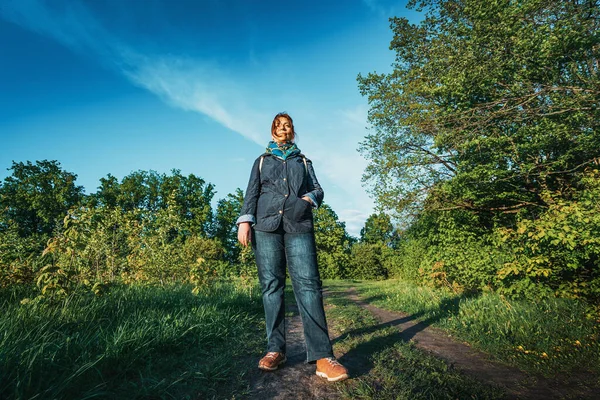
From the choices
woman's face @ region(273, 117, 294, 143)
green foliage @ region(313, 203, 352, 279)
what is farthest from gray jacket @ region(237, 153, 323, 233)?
green foliage @ region(313, 203, 352, 279)

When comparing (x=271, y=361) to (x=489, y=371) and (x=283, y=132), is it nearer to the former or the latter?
(x=489, y=371)

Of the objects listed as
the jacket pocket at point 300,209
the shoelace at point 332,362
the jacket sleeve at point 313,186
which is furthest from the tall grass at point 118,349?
the jacket sleeve at point 313,186

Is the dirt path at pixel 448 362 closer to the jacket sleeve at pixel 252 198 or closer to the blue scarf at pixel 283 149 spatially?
the jacket sleeve at pixel 252 198

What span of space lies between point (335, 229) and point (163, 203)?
21262 millimetres

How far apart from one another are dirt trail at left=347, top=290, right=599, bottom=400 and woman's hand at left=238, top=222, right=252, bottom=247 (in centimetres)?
215

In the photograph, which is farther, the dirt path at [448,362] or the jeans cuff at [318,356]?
the jeans cuff at [318,356]

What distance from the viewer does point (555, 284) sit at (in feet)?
17.5

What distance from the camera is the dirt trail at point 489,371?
2.01m

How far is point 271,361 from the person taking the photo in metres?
2.33

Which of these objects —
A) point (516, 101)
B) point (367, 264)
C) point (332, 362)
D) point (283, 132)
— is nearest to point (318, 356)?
point (332, 362)

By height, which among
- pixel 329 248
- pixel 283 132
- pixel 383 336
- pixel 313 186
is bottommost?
pixel 383 336

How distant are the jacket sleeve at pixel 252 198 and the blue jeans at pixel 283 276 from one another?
0.16 m

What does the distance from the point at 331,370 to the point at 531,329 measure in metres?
2.95

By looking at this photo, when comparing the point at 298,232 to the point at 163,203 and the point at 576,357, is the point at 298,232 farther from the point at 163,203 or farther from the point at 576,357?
the point at 163,203
